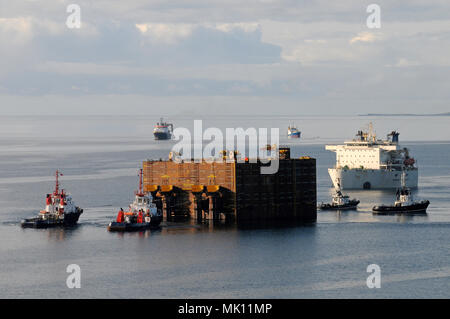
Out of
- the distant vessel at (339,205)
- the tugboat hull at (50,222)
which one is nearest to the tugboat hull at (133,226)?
the tugboat hull at (50,222)

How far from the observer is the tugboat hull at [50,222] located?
10139 centimetres

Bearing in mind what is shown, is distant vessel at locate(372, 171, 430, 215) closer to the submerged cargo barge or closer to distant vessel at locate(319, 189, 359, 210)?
distant vessel at locate(319, 189, 359, 210)

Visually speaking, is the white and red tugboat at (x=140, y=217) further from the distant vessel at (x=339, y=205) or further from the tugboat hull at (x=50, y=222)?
the distant vessel at (x=339, y=205)

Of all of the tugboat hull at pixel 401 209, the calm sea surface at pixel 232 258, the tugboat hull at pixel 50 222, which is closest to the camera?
the calm sea surface at pixel 232 258

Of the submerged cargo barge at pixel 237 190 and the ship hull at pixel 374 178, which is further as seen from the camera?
the ship hull at pixel 374 178

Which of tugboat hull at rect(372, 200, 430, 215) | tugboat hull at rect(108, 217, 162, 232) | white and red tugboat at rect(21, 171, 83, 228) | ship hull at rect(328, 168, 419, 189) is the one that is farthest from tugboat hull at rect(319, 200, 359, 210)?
ship hull at rect(328, 168, 419, 189)

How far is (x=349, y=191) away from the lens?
148 metres

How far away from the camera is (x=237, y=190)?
102 metres

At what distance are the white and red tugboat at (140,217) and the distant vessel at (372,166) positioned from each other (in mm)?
53513

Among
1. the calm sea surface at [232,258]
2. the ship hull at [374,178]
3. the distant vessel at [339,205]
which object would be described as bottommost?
the calm sea surface at [232,258]

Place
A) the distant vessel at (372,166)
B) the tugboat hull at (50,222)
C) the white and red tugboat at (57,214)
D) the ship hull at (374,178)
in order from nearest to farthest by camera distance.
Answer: the tugboat hull at (50,222)
the white and red tugboat at (57,214)
the ship hull at (374,178)
the distant vessel at (372,166)

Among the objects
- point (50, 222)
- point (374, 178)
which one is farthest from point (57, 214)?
point (374, 178)
